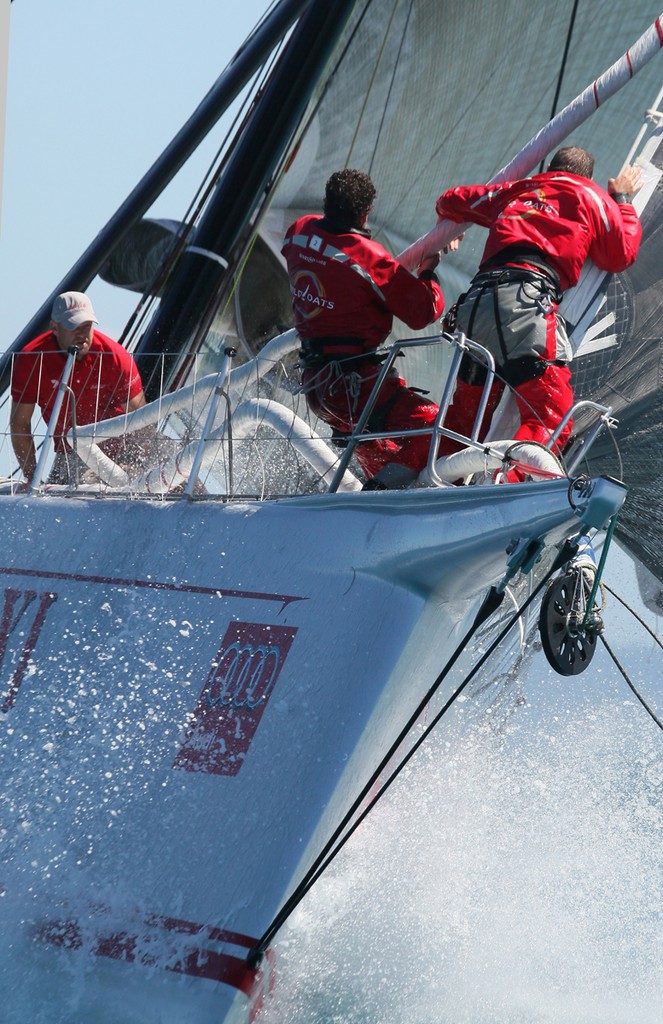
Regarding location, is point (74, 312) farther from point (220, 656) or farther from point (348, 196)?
point (220, 656)

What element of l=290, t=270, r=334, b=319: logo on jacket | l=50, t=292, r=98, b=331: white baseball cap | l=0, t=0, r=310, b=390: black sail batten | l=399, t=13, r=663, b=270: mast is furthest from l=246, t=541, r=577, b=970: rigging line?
l=0, t=0, r=310, b=390: black sail batten

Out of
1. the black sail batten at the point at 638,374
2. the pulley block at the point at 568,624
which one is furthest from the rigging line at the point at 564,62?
the pulley block at the point at 568,624

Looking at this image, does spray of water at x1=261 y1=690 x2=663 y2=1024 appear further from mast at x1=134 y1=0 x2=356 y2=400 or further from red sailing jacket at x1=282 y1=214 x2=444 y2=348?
mast at x1=134 y1=0 x2=356 y2=400

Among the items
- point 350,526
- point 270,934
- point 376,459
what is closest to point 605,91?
point 376,459

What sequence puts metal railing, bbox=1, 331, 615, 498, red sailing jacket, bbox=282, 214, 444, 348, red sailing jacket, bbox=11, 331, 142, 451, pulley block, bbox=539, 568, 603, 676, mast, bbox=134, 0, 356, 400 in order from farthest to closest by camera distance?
mast, bbox=134, 0, 356, 400 → red sailing jacket, bbox=11, 331, 142, 451 → red sailing jacket, bbox=282, 214, 444, 348 → metal railing, bbox=1, 331, 615, 498 → pulley block, bbox=539, 568, 603, 676

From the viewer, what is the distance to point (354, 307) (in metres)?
3.76

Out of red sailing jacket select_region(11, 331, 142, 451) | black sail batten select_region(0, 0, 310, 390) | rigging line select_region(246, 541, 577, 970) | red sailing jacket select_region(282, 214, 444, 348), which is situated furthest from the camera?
black sail batten select_region(0, 0, 310, 390)

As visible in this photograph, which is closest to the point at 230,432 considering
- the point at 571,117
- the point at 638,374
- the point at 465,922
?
the point at 571,117

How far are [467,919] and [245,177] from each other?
3581mm

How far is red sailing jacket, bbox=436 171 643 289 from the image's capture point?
347cm

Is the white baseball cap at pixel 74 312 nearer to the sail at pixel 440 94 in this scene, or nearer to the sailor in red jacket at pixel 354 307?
the sailor in red jacket at pixel 354 307

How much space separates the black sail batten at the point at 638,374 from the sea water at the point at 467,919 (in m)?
0.89

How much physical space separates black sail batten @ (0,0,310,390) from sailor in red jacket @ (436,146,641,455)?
3.71 m

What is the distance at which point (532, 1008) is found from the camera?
3809 mm
